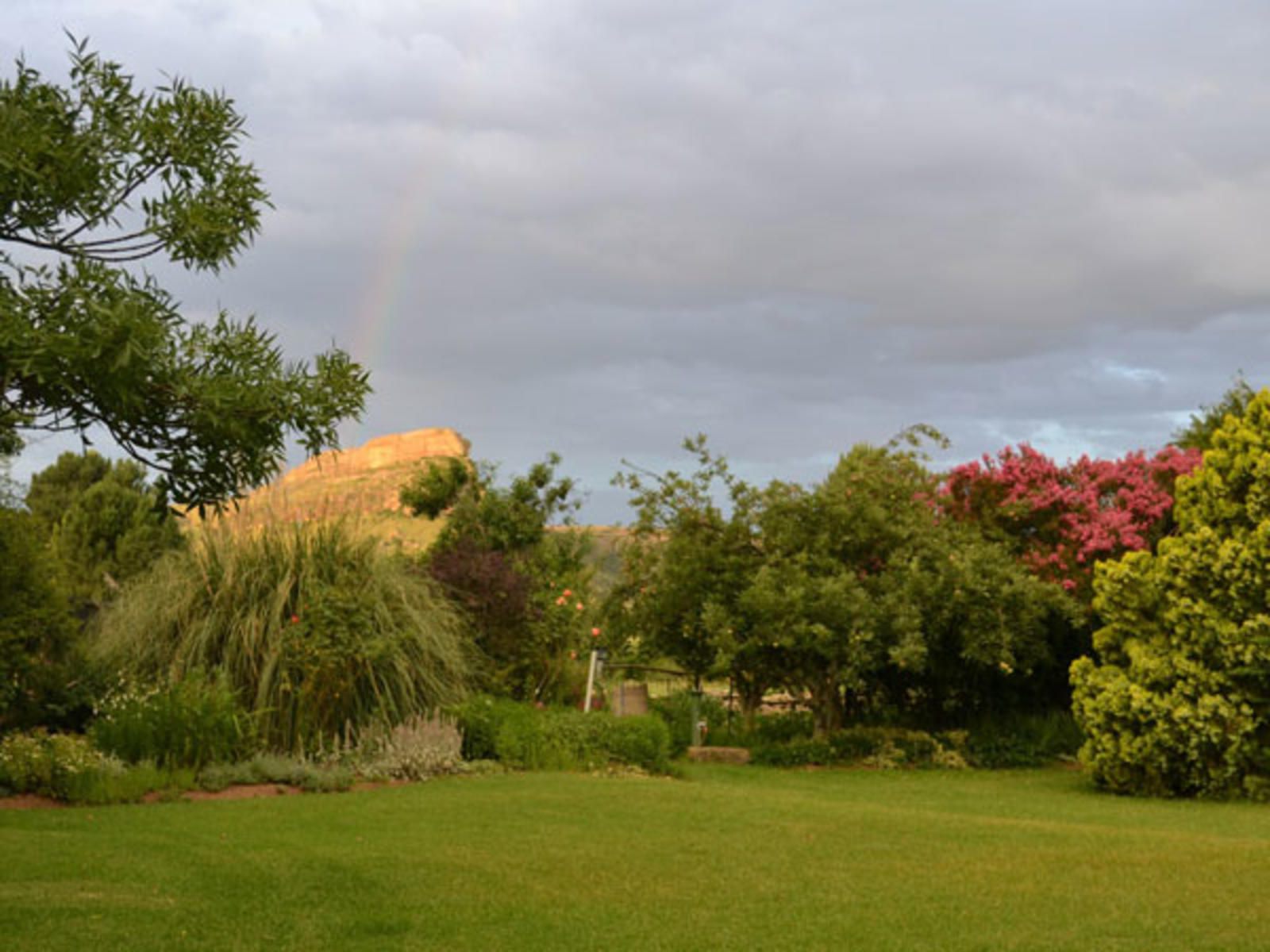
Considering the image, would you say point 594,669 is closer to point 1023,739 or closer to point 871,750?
point 871,750

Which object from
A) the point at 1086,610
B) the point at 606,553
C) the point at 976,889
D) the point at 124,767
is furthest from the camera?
the point at 606,553

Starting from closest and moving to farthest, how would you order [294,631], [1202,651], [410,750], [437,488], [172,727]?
1. [172,727]
2. [410,750]
3. [294,631]
4. [1202,651]
5. [437,488]

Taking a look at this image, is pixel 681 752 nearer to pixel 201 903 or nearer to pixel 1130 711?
pixel 1130 711

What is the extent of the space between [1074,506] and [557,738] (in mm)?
7364

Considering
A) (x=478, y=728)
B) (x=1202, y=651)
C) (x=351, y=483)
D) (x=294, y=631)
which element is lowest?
(x=478, y=728)

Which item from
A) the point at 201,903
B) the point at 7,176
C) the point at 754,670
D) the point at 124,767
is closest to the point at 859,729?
the point at 754,670

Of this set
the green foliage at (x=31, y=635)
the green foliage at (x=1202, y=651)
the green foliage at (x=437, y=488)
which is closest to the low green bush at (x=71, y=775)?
the green foliage at (x=31, y=635)

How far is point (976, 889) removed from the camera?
7270 mm

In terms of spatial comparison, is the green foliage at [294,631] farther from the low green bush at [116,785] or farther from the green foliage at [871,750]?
the green foliage at [871,750]

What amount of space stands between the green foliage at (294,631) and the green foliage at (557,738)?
505 mm

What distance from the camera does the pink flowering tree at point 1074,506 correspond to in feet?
52.2

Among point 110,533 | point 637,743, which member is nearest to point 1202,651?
point 637,743

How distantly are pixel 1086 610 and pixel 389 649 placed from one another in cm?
837

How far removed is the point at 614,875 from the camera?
752 cm
